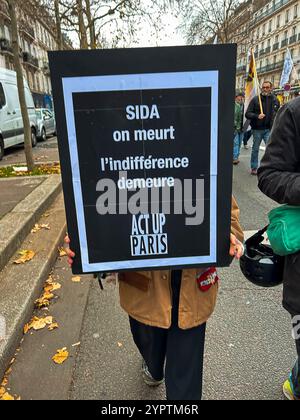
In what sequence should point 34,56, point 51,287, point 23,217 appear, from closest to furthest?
point 51,287, point 23,217, point 34,56

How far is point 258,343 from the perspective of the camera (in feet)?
8.20

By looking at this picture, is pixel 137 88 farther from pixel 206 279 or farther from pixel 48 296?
pixel 48 296

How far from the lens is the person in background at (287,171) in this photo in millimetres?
1484

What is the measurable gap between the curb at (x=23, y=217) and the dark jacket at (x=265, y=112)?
454cm

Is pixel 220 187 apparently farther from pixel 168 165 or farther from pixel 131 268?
pixel 131 268

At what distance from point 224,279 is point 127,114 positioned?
2.62 metres

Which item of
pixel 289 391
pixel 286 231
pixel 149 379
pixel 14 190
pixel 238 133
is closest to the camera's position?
pixel 286 231

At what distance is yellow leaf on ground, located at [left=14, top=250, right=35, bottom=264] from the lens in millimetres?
3491

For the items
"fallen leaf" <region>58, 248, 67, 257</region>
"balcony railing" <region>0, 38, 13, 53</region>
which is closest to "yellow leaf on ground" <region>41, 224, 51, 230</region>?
"fallen leaf" <region>58, 248, 67, 257</region>

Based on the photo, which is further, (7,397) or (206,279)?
(7,397)

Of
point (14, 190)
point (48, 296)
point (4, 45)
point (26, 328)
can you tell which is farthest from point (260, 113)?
point (4, 45)

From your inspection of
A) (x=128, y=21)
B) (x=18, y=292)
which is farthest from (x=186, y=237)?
(x=128, y=21)

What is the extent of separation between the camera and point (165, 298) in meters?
1.60

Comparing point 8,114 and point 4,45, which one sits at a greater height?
point 4,45
